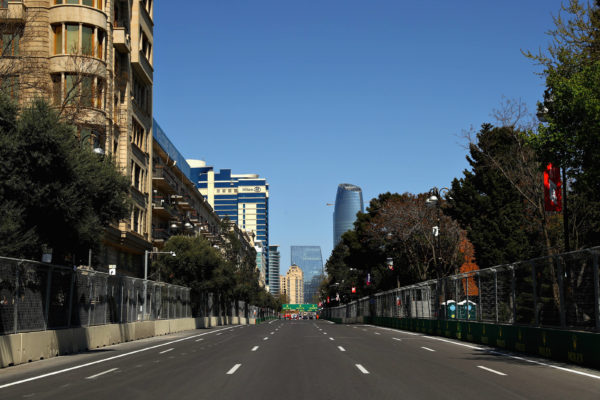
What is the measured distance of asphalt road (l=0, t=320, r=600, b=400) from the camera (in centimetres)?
1032

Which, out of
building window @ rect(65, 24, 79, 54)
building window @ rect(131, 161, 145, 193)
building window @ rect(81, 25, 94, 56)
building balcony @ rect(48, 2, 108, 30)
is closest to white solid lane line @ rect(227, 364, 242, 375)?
building window @ rect(81, 25, 94, 56)

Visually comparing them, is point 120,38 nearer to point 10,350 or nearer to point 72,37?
point 72,37

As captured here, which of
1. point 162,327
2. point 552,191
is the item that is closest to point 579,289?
point 552,191

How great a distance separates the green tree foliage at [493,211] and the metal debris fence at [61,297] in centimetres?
2777

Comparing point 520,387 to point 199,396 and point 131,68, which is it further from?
point 131,68

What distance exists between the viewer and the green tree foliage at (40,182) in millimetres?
19953

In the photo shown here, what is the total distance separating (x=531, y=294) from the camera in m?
19.3

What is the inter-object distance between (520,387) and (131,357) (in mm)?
11676

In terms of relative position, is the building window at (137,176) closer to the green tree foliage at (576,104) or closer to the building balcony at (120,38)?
the building balcony at (120,38)

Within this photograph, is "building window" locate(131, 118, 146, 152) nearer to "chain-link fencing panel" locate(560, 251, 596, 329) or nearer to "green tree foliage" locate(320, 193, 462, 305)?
"green tree foliage" locate(320, 193, 462, 305)

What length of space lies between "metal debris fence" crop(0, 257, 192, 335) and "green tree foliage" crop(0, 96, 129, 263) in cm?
149

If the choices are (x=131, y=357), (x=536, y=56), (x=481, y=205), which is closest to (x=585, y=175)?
(x=536, y=56)

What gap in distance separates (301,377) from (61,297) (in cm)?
1113

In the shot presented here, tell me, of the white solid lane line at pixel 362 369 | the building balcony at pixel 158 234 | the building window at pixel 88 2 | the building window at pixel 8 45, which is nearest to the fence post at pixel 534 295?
the white solid lane line at pixel 362 369
